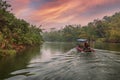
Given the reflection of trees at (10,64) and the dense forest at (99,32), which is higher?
the dense forest at (99,32)

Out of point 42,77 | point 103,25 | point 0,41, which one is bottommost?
point 42,77

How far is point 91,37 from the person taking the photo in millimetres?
147000

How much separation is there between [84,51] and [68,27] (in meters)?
161

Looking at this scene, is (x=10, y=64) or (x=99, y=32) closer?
(x=10, y=64)

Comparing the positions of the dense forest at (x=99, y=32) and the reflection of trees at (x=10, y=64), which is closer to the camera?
the reflection of trees at (x=10, y=64)

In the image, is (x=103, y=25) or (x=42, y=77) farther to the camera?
(x=103, y=25)

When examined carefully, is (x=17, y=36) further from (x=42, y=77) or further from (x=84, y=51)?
(x=42, y=77)

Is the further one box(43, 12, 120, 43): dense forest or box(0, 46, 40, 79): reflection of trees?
box(43, 12, 120, 43): dense forest

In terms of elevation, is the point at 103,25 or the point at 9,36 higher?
the point at 103,25

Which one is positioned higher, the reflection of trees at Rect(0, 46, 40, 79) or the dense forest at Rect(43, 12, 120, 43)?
the dense forest at Rect(43, 12, 120, 43)

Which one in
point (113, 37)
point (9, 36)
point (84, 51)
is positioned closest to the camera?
point (84, 51)

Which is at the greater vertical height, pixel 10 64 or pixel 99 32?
pixel 99 32

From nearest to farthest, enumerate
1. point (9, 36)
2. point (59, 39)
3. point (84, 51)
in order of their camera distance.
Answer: point (84, 51), point (9, 36), point (59, 39)

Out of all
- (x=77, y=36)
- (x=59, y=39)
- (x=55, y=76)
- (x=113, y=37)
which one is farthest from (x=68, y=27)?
(x=55, y=76)
